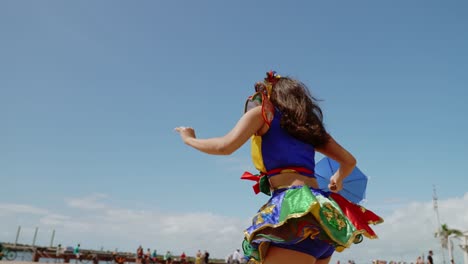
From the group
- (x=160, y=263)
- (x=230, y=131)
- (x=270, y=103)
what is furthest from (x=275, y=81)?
(x=160, y=263)

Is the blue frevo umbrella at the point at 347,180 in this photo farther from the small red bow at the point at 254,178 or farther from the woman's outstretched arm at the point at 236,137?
the woman's outstretched arm at the point at 236,137

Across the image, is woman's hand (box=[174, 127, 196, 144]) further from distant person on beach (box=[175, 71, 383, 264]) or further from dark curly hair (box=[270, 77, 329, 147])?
dark curly hair (box=[270, 77, 329, 147])

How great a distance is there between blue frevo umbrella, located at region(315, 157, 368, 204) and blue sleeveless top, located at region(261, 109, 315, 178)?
5.04 ft

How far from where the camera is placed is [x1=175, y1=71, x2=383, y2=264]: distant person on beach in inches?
A: 73.7

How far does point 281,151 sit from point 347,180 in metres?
1.77

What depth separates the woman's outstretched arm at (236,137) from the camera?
2.09 meters

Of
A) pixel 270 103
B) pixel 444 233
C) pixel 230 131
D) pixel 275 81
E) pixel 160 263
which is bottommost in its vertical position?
pixel 160 263

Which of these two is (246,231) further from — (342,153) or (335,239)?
(342,153)

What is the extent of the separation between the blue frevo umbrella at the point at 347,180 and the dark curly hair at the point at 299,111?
1358 millimetres

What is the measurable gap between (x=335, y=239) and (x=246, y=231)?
0.45m

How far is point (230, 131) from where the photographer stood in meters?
2.14

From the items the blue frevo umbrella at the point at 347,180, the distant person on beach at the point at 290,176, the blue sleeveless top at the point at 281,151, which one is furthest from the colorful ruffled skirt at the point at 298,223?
the blue frevo umbrella at the point at 347,180

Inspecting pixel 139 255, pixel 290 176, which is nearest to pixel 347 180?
pixel 290 176

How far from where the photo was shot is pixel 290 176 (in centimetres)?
212
